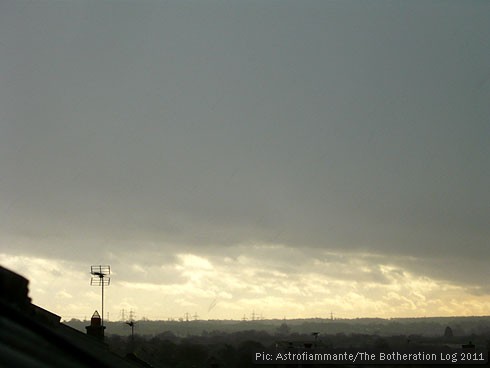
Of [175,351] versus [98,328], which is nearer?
[98,328]

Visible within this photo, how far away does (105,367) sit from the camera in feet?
26.2

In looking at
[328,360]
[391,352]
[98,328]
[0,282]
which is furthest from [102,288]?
Answer: [391,352]

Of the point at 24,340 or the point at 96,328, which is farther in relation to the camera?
the point at 96,328

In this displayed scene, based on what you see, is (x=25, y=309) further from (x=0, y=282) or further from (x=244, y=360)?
(x=244, y=360)

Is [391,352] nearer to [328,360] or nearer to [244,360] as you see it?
[244,360]

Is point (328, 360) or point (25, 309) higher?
point (25, 309)

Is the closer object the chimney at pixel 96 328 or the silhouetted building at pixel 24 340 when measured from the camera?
the silhouetted building at pixel 24 340

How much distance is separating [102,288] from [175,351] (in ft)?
231

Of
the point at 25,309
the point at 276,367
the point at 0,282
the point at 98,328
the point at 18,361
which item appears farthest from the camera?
the point at 276,367

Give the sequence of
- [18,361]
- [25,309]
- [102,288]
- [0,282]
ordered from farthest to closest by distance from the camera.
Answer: [102,288], [25,309], [0,282], [18,361]

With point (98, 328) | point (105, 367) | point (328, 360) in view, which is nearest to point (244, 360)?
point (328, 360)

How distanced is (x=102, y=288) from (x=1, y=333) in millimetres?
34571

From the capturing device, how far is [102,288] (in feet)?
132

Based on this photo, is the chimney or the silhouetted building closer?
the silhouetted building
